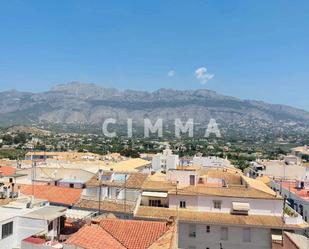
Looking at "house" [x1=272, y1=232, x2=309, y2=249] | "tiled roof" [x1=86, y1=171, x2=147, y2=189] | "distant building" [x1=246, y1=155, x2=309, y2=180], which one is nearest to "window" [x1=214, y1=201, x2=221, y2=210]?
"tiled roof" [x1=86, y1=171, x2=147, y2=189]

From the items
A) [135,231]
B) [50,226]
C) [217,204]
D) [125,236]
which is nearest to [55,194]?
[217,204]

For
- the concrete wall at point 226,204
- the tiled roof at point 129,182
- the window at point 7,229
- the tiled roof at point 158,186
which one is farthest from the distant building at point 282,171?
the window at point 7,229

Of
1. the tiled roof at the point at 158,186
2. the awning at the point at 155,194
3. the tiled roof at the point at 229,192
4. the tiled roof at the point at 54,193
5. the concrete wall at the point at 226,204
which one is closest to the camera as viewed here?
the concrete wall at the point at 226,204

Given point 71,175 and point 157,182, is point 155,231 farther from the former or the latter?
point 71,175

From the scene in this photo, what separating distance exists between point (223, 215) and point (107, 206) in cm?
675

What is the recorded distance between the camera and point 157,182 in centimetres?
2661

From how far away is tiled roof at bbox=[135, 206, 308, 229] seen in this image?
20500mm

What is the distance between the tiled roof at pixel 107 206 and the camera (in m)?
22.0

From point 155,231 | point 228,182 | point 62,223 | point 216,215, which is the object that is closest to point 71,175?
point 228,182

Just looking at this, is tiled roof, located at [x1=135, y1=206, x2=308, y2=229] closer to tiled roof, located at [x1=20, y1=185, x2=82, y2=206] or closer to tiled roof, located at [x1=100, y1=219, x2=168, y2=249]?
tiled roof, located at [x1=20, y1=185, x2=82, y2=206]

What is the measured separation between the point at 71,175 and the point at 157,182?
518 inches

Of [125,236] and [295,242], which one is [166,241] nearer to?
[125,236]

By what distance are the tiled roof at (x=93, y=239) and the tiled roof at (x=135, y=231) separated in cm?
25

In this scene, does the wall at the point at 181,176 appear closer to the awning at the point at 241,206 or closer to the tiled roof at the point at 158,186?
the tiled roof at the point at 158,186
